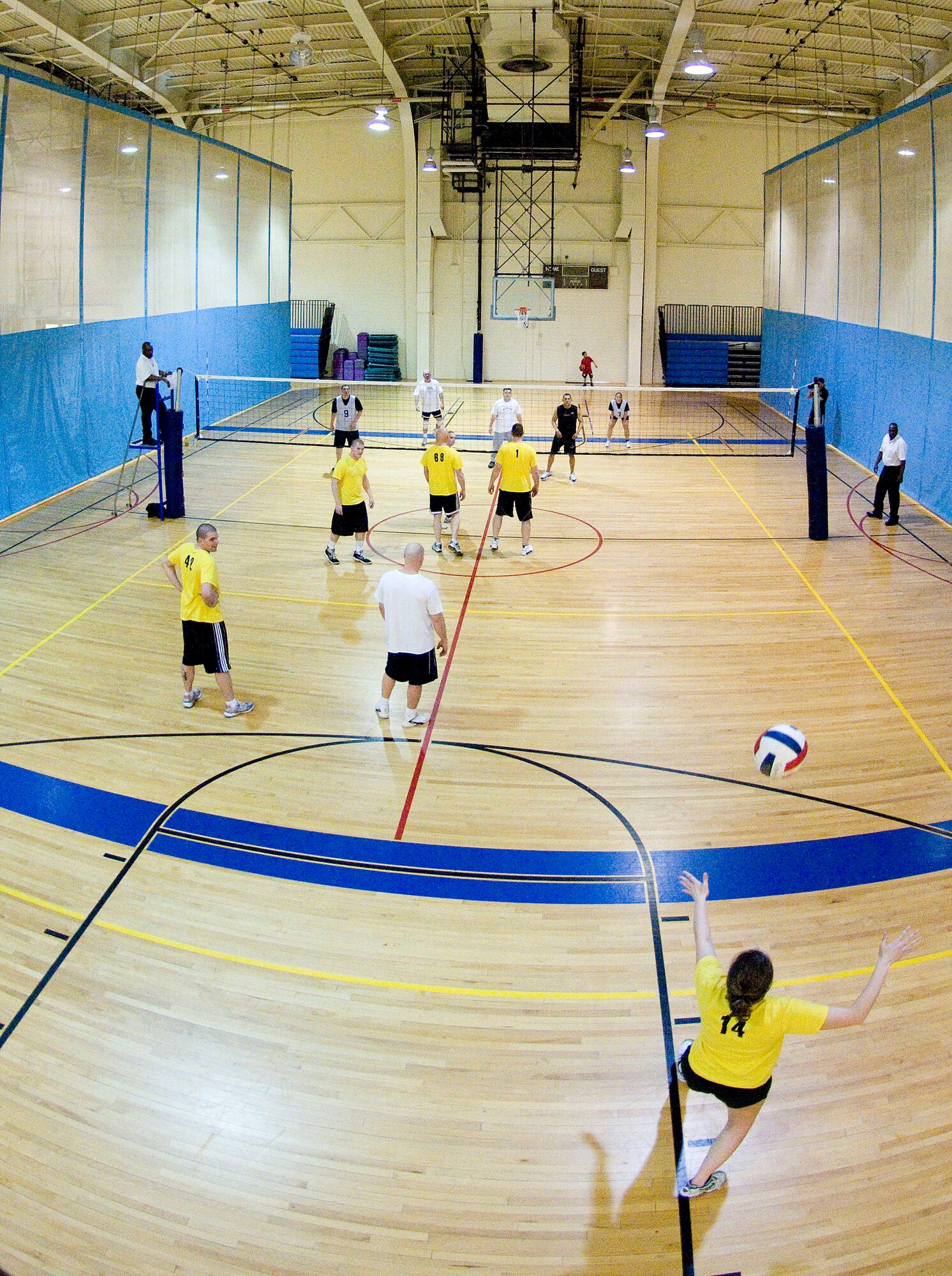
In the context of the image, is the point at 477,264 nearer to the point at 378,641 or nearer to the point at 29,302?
the point at 29,302

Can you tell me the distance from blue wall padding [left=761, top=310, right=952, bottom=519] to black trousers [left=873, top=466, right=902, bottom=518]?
3.74 feet

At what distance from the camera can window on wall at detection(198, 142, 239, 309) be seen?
932 inches

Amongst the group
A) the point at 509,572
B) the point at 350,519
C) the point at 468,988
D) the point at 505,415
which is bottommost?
the point at 468,988

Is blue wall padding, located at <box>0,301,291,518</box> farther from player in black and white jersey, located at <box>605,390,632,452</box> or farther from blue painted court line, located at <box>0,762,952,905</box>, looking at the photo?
blue painted court line, located at <box>0,762,952,905</box>

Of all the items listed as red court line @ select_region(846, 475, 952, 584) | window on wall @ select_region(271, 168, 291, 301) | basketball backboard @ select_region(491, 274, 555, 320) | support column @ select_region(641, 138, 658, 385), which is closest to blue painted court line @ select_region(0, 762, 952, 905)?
red court line @ select_region(846, 475, 952, 584)

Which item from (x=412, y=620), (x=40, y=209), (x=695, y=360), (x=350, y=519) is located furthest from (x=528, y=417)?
(x=412, y=620)

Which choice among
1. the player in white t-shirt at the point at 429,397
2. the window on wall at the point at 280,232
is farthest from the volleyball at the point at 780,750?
the window on wall at the point at 280,232

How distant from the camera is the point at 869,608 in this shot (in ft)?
41.7

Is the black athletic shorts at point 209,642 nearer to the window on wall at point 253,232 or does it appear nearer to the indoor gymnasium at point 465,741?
the indoor gymnasium at point 465,741

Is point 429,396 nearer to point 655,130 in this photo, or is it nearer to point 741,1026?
point 655,130

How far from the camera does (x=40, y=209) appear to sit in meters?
16.3

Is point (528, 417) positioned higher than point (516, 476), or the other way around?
point (528, 417)

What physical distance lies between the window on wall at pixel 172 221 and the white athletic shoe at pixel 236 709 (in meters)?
14.0

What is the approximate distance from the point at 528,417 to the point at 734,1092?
926 inches
